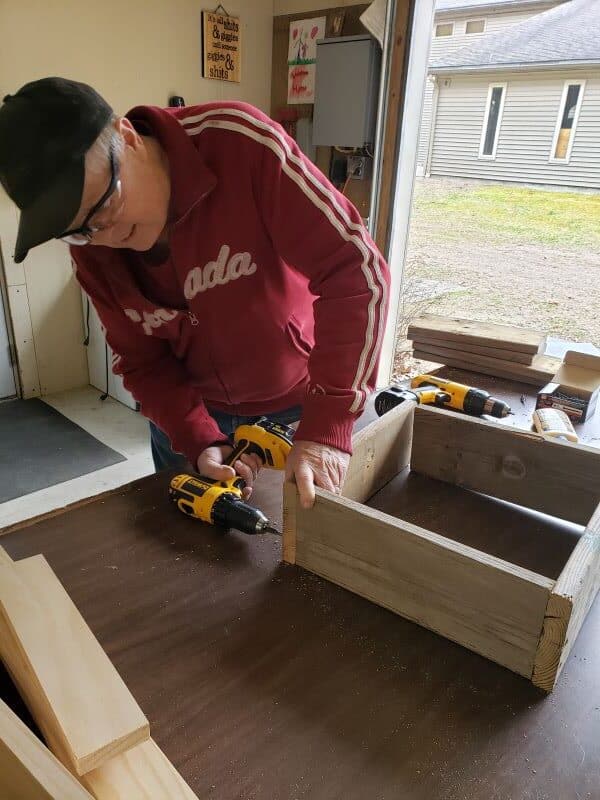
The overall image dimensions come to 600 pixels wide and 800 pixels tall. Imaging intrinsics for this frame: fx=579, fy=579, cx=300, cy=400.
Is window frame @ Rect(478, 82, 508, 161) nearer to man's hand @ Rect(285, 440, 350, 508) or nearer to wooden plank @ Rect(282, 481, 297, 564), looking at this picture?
man's hand @ Rect(285, 440, 350, 508)

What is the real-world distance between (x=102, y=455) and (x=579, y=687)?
2702 millimetres

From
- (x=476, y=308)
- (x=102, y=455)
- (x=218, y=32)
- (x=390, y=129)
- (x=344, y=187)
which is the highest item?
(x=218, y=32)

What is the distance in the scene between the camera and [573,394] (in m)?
1.50

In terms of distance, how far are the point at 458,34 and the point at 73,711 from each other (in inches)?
142

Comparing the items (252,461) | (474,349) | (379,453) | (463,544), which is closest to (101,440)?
(474,349)

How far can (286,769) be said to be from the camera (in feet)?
1.98

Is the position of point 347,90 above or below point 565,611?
above

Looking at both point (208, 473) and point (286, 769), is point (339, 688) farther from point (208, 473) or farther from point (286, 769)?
point (208, 473)

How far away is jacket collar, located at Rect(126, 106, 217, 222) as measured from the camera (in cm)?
98

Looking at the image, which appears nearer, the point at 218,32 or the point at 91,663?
the point at 91,663

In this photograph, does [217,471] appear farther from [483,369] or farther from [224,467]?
[483,369]

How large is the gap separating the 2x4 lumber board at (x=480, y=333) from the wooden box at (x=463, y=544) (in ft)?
2.18

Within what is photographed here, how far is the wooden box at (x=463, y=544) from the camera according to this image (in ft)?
2.28

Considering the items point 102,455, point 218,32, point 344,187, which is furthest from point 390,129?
point 102,455
